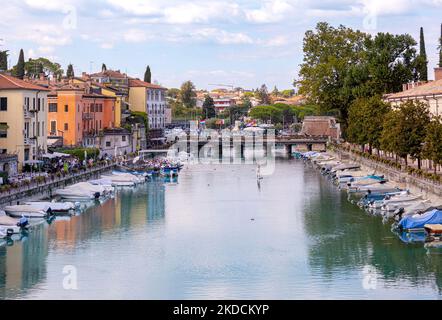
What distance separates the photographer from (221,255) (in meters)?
36.8

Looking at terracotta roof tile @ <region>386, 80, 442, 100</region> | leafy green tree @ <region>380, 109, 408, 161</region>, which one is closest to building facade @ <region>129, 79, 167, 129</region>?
terracotta roof tile @ <region>386, 80, 442, 100</region>

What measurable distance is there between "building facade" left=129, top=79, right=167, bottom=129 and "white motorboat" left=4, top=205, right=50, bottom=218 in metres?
59.4

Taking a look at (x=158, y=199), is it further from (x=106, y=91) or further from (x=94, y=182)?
(x=106, y=91)

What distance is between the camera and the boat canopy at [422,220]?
40.4 m

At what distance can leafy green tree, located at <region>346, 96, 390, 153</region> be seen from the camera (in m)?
71.6

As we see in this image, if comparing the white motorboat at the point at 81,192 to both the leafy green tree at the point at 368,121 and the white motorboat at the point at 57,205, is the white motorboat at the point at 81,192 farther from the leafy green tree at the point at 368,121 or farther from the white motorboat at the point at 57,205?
the leafy green tree at the point at 368,121

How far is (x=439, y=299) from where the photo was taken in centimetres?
2945

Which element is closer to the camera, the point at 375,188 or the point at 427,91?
the point at 375,188

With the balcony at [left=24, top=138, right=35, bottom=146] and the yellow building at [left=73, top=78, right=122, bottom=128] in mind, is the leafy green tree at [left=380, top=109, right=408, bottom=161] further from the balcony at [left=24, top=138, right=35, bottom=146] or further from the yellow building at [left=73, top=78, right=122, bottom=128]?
the yellow building at [left=73, top=78, right=122, bottom=128]

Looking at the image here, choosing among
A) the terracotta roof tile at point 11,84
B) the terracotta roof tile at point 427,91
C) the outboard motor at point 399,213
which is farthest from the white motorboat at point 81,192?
the terracotta roof tile at point 427,91

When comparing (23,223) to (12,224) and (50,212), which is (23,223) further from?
(50,212)

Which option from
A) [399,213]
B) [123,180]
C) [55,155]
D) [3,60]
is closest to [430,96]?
[399,213]

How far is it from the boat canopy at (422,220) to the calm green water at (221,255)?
2.98 feet

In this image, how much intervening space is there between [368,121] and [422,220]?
32.8 metres
